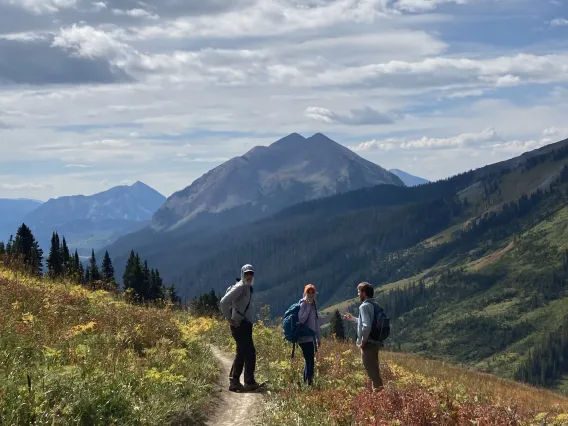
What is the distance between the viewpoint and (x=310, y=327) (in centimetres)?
1278

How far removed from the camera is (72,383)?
7457mm

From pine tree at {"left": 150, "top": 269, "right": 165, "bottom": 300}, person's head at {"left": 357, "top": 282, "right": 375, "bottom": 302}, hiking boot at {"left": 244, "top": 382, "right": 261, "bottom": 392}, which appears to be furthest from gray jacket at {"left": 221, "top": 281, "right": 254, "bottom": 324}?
pine tree at {"left": 150, "top": 269, "right": 165, "bottom": 300}

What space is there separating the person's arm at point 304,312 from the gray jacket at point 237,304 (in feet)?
3.83

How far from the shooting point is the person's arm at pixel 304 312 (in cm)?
1276

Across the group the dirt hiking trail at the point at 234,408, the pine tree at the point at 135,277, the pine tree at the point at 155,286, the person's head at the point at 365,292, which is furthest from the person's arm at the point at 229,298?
the pine tree at the point at 155,286

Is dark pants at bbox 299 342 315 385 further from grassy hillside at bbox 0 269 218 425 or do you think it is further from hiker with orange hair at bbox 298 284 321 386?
grassy hillside at bbox 0 269 218 425

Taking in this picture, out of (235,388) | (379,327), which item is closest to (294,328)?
(235,388)

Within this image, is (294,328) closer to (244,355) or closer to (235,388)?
(244,355)

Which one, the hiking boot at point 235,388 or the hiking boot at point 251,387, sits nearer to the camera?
the hiking boot at point 235,388

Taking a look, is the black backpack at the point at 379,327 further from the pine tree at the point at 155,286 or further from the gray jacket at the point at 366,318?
the pine tree at the point at 155,286

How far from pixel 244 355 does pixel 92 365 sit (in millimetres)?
4512

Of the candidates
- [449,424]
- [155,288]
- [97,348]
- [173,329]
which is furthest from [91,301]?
[155,288]

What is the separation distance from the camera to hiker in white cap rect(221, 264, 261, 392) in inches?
490

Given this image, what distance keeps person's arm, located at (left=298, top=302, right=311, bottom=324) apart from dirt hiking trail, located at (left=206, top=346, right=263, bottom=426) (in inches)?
77.5
